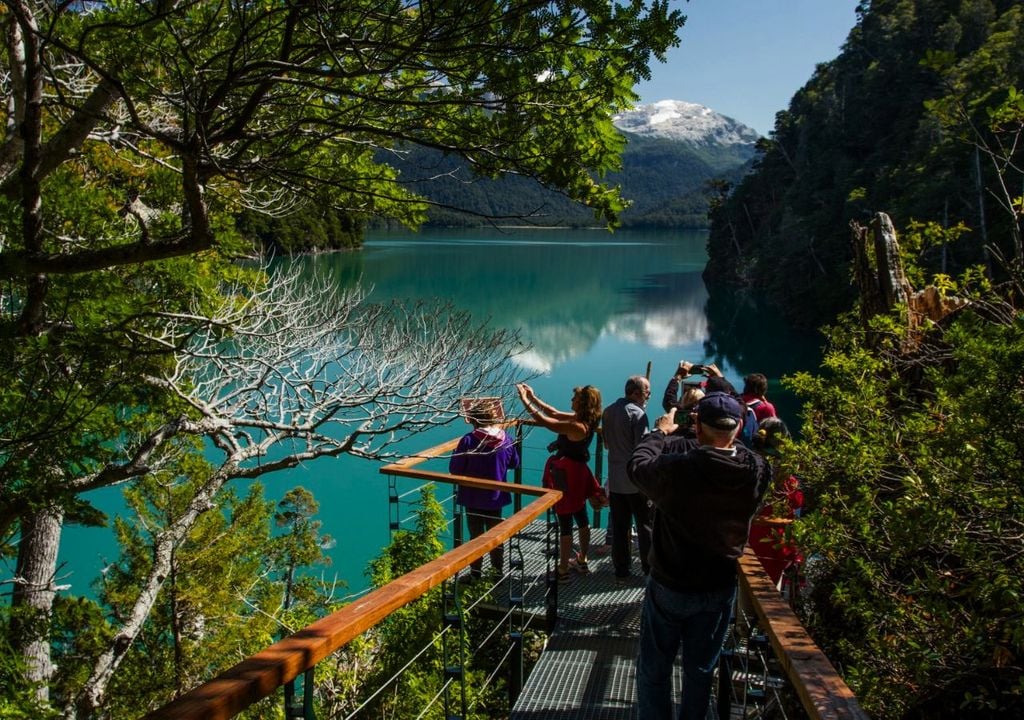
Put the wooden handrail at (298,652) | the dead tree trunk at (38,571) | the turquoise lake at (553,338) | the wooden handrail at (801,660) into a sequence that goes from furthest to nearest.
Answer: the turquoise lake at (553,338) → the dead tree trunk at (38,571) → the wooden handrail at (801,660) → the wooden handrail at (298,652)

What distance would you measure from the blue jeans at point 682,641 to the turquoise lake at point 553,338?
1828 mm

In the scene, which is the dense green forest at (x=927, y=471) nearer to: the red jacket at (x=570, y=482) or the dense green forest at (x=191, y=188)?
the red jacket at (x=570, y=482)

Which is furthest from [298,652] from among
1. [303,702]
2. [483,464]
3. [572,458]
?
[483,464]

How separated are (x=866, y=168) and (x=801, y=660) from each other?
43.2 metres

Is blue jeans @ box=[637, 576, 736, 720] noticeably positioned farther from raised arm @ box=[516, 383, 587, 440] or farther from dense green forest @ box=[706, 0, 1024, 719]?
raised arm @ box=[516, 383, 587, 440]

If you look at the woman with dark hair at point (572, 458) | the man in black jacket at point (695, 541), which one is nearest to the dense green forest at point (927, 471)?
the man in black jacket at point (695, 541)

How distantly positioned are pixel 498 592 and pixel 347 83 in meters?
3.36

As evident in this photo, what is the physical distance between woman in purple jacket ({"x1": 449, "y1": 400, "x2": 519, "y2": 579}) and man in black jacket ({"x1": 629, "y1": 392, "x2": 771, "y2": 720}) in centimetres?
220

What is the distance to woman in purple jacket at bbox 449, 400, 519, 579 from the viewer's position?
4828 mm

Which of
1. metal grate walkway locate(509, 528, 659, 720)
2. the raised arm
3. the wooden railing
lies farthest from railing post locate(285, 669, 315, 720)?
the raised arm

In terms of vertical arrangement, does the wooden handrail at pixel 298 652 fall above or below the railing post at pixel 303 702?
above

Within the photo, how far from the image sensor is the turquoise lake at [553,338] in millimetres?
13945

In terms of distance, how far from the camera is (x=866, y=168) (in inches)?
1559

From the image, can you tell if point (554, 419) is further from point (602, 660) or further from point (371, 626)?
point (371, 626)
